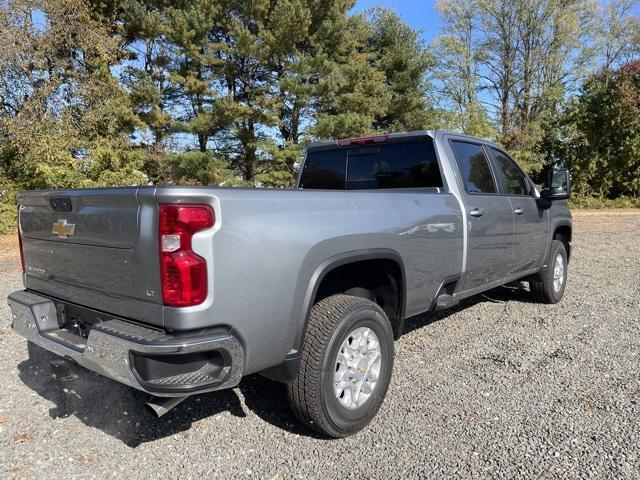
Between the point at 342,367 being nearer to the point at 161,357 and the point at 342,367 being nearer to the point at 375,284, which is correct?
the point at 375,284

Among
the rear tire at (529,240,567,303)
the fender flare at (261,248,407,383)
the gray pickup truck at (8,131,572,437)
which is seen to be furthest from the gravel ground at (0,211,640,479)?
the rear tire at (529,240,567,303)

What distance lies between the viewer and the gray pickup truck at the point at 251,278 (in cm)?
223

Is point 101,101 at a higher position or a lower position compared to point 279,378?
higher

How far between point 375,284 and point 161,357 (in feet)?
5.65

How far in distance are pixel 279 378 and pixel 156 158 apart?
17557 mm

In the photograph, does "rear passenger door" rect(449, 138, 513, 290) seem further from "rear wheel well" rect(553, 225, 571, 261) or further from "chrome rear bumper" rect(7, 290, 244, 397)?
"chrome rear bumper" rect(7, 290, 244, 397)

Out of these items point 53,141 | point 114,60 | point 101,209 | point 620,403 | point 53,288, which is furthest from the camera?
point 114,60

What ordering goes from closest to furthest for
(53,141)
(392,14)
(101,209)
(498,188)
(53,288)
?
(101,209)
(53,288)
(498,188)
(53,141)
(392,14)

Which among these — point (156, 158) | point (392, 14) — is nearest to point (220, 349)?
point (156, 158)

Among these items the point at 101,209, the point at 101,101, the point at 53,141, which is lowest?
the point at 101,209

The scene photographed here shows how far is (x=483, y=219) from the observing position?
4.27 m

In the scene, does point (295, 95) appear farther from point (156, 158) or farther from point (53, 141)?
point (53, 141)

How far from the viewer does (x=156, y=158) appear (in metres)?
18.8

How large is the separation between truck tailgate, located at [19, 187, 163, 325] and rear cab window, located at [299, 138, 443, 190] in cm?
250
